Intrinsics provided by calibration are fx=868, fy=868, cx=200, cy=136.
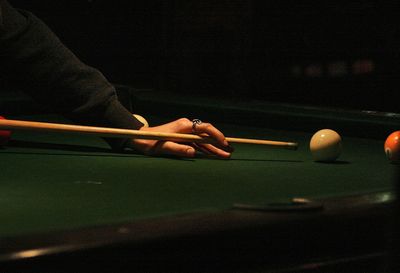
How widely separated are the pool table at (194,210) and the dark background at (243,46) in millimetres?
4298

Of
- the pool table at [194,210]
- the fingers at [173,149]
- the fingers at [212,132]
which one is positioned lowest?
the pool table at [194,210]

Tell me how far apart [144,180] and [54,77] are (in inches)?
37.0

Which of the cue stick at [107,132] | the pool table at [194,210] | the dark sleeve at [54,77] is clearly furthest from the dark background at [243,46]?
the cue stick at [107,132]

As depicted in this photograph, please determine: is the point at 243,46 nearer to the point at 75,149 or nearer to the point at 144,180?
the point at 75,149

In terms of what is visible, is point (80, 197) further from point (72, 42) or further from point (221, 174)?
point (72, 42)

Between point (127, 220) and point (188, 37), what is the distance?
6.46m

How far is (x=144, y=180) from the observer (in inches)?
84.0

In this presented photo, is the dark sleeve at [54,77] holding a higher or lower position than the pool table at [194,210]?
higher

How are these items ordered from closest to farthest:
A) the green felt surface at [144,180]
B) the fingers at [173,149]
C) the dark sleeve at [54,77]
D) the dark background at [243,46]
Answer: the green felt surface at [144,180] < the fingers at [173,149] < the dark sleeve at [54,77] < the dark background at [243,46]

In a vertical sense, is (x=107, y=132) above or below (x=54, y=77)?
below

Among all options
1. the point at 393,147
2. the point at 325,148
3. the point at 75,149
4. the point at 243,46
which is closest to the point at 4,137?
the point at 75,149

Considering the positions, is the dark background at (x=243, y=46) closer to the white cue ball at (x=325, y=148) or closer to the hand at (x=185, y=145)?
the hand at (x=185, y=145)

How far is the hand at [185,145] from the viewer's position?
262cm

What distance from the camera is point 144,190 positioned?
197 centimetres
